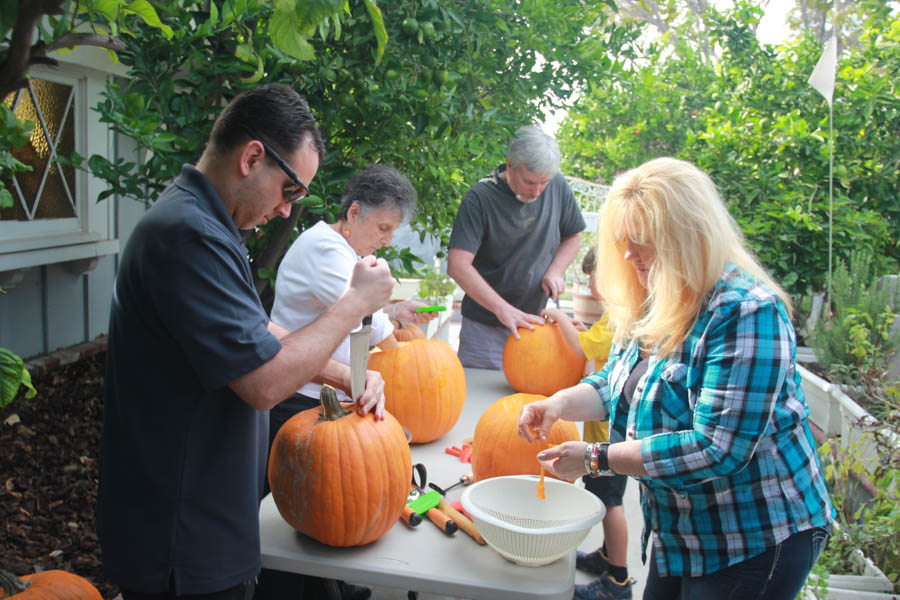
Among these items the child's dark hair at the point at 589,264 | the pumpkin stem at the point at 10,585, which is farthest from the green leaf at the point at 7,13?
the child's dark hair at the point at 589,264

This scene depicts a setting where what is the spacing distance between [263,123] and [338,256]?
0.80 meters

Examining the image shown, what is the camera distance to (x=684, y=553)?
1459mm

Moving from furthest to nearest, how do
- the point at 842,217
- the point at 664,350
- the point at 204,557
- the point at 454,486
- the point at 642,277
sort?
the point at 842,217 → the point at 454,486 → the point at 642,277 → the point at 664,350 → the point at 204,557

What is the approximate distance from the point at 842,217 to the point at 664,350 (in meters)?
4.31

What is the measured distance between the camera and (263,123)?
1.33 metres

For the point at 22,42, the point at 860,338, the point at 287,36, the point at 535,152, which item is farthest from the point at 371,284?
the point at 860,338

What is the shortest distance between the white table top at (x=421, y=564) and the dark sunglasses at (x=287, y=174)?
82cm

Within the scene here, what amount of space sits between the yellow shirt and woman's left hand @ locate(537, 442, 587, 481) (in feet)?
3.77

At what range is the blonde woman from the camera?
1.31m

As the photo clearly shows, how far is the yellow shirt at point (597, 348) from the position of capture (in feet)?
8.80

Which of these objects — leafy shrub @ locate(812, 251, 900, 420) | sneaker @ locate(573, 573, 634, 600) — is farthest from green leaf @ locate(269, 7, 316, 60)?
leafy shrub @ locate(812, 251, 900, 420)

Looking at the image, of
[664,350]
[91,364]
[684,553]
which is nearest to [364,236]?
[664,350]

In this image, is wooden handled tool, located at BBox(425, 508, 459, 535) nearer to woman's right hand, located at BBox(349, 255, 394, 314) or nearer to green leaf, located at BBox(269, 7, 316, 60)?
woman's right hand, located at BBox(349, 255, 394, 314)

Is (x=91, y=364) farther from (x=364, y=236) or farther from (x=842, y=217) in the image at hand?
(x=842, y=217)
